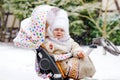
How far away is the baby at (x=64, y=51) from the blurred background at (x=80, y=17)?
15.0ft

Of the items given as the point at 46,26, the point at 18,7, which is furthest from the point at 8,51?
the point at 46,26

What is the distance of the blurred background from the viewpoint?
28.3ft

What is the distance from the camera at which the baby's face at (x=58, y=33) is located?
3.69 metres

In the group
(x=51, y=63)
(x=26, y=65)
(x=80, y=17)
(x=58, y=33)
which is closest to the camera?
(x=51, y=63)

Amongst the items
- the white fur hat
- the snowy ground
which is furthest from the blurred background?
the white fur hat

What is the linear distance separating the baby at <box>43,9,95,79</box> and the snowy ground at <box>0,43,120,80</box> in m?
1.20

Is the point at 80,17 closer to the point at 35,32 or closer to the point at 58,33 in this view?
the point at 58,33

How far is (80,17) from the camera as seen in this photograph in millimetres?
9117

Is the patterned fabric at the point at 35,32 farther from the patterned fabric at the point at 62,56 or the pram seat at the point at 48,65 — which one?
the patterned fabric at the point at 62,56

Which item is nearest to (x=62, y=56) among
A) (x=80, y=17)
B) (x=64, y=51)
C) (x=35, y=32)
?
(x=64, y=51)

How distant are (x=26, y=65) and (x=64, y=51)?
2.50 metres

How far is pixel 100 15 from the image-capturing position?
362 inches

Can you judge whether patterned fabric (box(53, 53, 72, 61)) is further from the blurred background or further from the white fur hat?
the blurred background

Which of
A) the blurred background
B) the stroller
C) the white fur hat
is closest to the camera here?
the stroller
